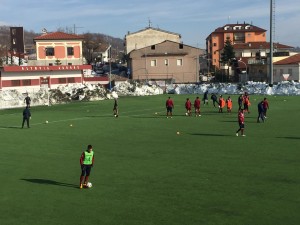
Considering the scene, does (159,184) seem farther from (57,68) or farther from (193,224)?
(57,68)

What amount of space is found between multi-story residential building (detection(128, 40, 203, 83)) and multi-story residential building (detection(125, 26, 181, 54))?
18.4 m

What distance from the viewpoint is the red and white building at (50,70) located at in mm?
60812

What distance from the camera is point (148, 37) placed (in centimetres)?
10694

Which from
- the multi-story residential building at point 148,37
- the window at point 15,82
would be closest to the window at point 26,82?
the window at point 15,82

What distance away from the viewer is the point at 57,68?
212ft

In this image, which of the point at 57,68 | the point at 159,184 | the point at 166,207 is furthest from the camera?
the point at 57,68

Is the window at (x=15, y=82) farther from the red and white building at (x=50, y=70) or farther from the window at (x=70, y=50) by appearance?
the window at (x=70, y=50)

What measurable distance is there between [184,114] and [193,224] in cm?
2844

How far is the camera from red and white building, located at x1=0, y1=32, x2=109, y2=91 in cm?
6081

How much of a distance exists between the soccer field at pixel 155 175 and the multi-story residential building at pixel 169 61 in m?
55.7

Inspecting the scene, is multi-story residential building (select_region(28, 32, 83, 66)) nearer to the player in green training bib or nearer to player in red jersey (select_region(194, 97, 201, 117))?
player in red jersey (select_region(194, 97, 201, 117))

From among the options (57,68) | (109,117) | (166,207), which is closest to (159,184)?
(166,207)

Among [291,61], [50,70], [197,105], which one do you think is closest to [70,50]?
[50,70]

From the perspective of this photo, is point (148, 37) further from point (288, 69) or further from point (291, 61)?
point (291, 61)
